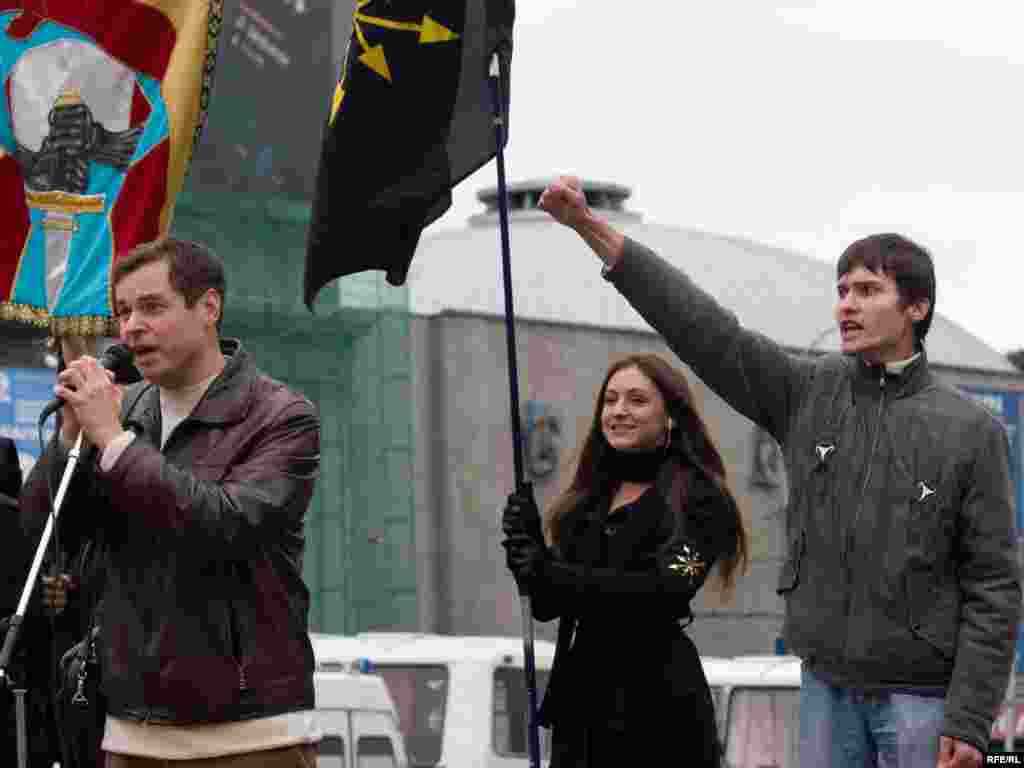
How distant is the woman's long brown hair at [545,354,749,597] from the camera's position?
6855mm

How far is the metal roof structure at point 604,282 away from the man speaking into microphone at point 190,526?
45276 mm

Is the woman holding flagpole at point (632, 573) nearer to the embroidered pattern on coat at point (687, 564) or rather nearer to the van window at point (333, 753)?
the embroidered pattern on coat at point (687, 564)

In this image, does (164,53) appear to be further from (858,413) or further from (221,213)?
(221,213)

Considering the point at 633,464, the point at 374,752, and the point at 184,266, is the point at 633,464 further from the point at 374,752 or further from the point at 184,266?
the point at 374,752

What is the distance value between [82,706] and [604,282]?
5318 cm

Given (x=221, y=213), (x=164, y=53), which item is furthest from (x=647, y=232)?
(x=164, y=53)

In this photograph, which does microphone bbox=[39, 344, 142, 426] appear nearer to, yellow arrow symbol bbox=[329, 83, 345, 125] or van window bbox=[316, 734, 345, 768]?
yellow arrow symbol bbox=[329, 83, 345, 125]

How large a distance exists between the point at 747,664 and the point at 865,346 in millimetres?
15860

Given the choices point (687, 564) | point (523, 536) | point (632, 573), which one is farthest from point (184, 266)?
point (687, 564)

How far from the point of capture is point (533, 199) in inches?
2562

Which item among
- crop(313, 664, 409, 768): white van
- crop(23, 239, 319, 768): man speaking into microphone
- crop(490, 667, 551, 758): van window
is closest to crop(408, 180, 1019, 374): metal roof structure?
crop(490, 667, 551, 758): van window

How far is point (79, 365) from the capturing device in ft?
18.6

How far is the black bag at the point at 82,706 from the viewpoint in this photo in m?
5.83

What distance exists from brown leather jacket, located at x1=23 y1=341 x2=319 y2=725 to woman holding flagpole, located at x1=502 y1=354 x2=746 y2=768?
836 millimetres
